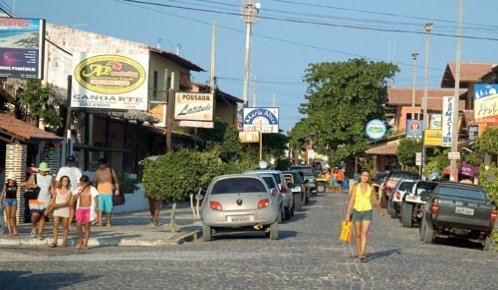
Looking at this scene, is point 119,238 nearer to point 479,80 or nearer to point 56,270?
point 56,270

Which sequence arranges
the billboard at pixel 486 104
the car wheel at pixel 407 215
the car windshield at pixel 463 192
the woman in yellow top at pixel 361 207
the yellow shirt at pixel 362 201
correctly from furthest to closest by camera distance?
the billboard at pixel 486 104 → the car wheel at pixel 407 215 → the car windshield at pixel 463 192 → the yellow shirt at pixel 362 201 → the woman in yellow top at pixel 361 207

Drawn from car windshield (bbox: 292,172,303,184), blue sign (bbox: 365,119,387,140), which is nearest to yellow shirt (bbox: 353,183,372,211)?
car windshield (bbox: 292,172,303,184)

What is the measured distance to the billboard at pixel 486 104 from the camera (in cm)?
3462

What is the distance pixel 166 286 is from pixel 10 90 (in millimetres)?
17922

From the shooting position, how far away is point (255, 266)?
1545cm

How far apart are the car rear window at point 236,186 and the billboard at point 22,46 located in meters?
6.63

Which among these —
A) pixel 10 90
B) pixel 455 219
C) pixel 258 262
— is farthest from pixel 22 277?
pixel 10 90

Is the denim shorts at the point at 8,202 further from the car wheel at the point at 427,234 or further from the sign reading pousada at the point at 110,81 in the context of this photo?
the sign reading pousada at the point at 110,81

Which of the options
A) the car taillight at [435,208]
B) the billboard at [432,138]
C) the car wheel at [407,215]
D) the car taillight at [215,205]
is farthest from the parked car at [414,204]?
the billboard at [432,138]

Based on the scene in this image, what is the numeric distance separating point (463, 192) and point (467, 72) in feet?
125

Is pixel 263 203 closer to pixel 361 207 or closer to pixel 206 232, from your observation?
pixel 206 232

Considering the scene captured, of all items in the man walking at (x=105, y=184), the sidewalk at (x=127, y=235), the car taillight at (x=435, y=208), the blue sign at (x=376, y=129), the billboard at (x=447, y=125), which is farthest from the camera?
the blue sign at (x=376, y=129)

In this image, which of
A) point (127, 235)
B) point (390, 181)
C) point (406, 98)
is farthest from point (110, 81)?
point (406, 98)

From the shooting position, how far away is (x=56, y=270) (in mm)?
14844
